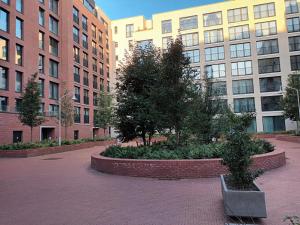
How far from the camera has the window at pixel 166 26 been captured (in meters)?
59.2

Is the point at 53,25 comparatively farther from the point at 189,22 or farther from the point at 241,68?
the point at 241,68

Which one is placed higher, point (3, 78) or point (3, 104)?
point (3, 78)

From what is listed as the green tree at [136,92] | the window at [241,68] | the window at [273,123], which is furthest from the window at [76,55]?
the window at [273,123]

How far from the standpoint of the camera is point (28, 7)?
34656 millimetres

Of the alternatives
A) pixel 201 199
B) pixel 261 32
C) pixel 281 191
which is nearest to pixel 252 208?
pixel 201 199

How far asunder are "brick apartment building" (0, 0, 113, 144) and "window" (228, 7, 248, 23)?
23.9 meters

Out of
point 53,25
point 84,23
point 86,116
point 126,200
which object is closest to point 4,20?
point 53,25

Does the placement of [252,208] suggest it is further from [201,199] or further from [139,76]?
[139,76]

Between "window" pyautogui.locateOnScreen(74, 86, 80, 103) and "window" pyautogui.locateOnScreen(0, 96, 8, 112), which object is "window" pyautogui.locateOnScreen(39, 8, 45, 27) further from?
"window" pyautogui.locateOnScreen(0, 96, 8, 112)

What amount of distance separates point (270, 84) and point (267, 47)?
650 cm

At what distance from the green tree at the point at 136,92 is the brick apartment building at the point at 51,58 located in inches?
640

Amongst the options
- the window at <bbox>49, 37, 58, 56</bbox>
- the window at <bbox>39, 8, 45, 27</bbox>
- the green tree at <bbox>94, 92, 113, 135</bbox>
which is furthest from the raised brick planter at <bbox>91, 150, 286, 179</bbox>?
the window at <bbox>49, 37, 58, 56</bbox>

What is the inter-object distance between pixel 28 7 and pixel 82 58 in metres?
13.4

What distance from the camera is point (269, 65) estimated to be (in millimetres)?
51594
